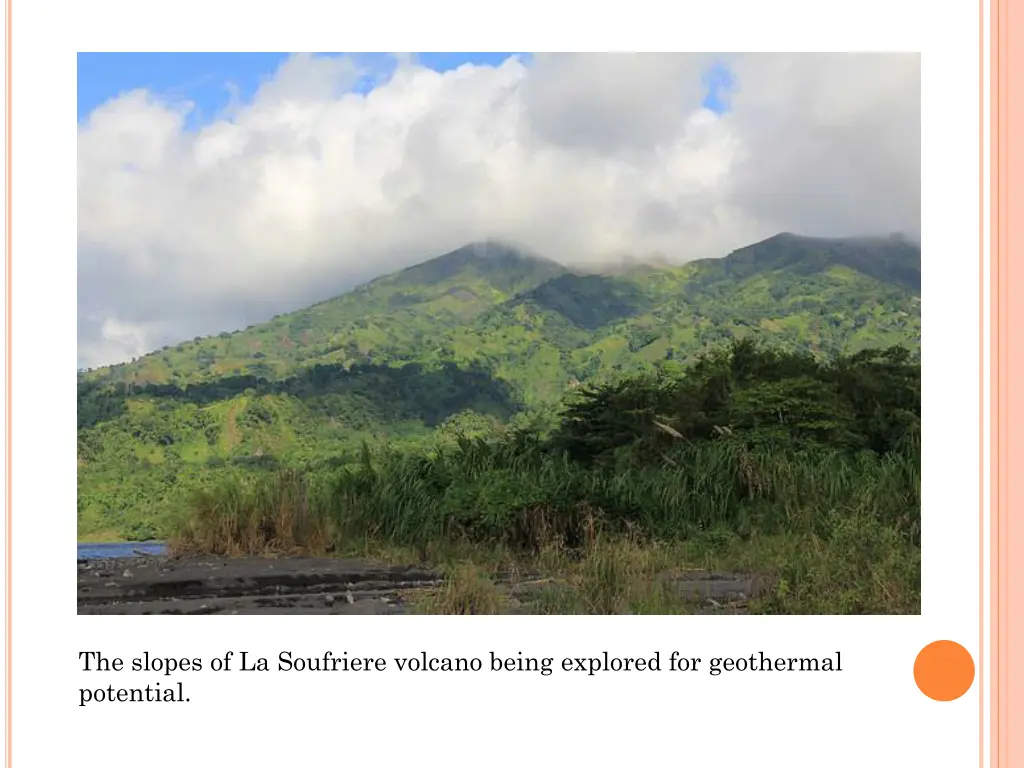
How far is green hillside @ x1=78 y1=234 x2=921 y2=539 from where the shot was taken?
1620 cm

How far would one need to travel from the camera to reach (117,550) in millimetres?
11469

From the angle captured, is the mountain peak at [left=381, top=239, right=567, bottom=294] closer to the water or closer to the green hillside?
the green hillside

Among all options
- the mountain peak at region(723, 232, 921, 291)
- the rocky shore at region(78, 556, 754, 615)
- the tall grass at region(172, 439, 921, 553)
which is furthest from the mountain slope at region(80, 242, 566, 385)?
the rocky shore at region(78, 556, 754, 615)

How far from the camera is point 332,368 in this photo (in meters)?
18.1

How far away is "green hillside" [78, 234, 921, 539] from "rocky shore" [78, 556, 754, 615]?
16.7ft

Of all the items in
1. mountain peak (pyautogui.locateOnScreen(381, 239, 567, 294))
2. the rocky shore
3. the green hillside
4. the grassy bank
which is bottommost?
the rocky shore

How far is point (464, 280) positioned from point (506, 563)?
10.7m

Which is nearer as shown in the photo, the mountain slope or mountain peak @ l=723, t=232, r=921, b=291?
mountain peak @ l=723, t=232, r=921, b=291
